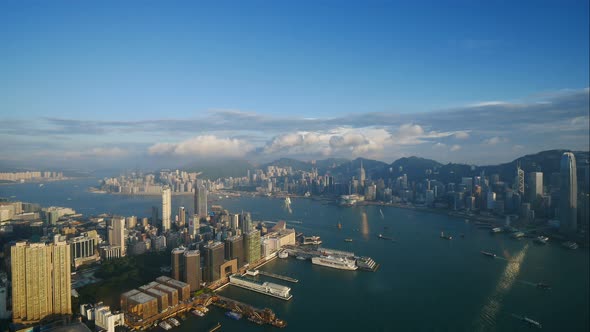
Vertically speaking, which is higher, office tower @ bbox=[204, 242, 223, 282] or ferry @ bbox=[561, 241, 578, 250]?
office tower @ bbox=[204, 242, 223, 282]

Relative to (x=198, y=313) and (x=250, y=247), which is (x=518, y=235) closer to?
(x=250, y=247)

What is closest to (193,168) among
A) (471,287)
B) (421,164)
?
(421,164)

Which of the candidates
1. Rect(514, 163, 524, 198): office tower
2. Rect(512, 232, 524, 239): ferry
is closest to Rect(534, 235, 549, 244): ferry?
Rect(512, 232, 524, 239): ferry

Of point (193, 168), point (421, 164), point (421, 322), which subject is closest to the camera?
point (421, 322)

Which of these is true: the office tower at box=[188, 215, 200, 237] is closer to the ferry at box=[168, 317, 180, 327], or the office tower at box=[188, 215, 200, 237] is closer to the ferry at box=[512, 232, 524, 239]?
the ferry at box=[168, 317, 180, 327]

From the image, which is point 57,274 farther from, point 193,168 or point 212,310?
point 193,168

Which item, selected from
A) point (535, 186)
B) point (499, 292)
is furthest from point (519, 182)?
point (499, 292)
